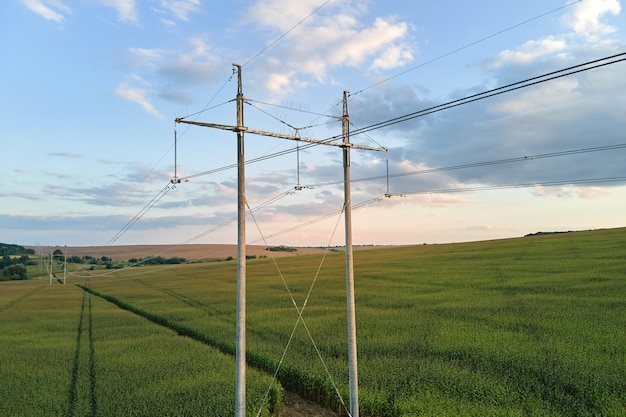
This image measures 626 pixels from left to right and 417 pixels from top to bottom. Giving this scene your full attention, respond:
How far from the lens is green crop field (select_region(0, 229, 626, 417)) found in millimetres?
18141

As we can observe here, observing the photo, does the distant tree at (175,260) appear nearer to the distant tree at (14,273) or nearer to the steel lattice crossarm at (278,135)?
the distant tree at (14,273)

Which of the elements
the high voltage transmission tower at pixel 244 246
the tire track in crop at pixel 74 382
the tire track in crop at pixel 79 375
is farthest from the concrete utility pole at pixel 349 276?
the tire track in crop at pixel 74 382

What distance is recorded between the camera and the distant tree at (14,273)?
12606 centimetres

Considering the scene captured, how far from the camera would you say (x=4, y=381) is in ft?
73.7

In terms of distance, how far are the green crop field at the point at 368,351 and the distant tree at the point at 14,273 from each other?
9512cm

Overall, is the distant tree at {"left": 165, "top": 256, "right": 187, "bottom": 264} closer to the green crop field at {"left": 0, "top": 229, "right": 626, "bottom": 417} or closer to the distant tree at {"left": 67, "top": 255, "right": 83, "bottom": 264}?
the distant tree at {"left": 67, "top": 255, "right": 83, "bottom": 264}

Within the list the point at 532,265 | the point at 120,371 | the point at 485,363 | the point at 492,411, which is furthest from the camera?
the point at 532,265

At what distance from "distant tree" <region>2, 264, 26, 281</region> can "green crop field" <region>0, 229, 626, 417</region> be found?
95122 mm

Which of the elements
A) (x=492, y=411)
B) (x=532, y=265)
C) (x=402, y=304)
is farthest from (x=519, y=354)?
(x=532, y=265)

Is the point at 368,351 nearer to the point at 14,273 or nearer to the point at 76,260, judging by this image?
the point at 14,273

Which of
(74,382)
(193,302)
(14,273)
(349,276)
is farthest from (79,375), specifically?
(14,273)

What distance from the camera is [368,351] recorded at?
80.7 ft

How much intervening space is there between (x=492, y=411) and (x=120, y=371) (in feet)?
59.9

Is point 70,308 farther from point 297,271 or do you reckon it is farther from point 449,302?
point 449,302
